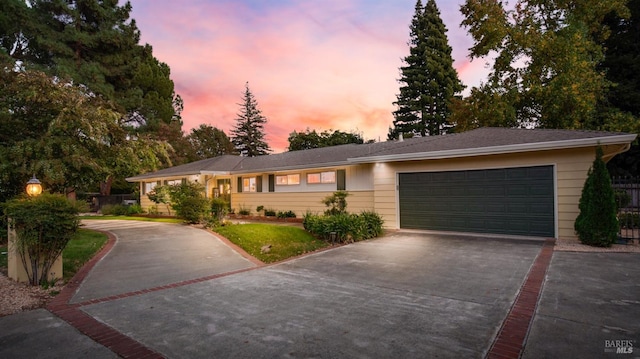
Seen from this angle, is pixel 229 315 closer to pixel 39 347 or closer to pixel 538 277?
pixel 39 347

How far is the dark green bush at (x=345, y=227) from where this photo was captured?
10.1 m

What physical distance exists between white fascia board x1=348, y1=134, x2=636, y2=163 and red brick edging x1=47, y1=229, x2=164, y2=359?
9.57 metres

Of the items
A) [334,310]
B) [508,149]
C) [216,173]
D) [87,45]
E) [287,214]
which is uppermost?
[87,45]

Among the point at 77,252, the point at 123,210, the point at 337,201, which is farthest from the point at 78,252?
the point at 123,210

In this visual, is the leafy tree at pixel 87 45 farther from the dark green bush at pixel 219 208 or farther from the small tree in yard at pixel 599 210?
the small tree in yard at pixel 599 210

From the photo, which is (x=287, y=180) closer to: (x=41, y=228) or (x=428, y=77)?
(x=41, y=228)

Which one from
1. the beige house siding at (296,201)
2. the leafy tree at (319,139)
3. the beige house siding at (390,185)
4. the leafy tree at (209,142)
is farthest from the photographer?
the leafy tree at (209,142)

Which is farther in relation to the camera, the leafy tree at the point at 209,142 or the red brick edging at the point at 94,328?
the leafy tree at the point at 209,142

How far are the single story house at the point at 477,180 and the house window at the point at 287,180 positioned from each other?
24.5 inches

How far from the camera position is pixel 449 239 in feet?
32.8

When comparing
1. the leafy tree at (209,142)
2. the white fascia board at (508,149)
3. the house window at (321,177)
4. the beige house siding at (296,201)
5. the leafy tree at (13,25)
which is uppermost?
the leafy tree at (13,25)

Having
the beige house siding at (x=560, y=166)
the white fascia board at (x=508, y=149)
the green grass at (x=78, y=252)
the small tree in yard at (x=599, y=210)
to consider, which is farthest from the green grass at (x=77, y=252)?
the small tree in yard at (x=599, y=210)

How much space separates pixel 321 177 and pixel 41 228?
36.8 ft

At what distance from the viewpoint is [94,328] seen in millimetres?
3842
